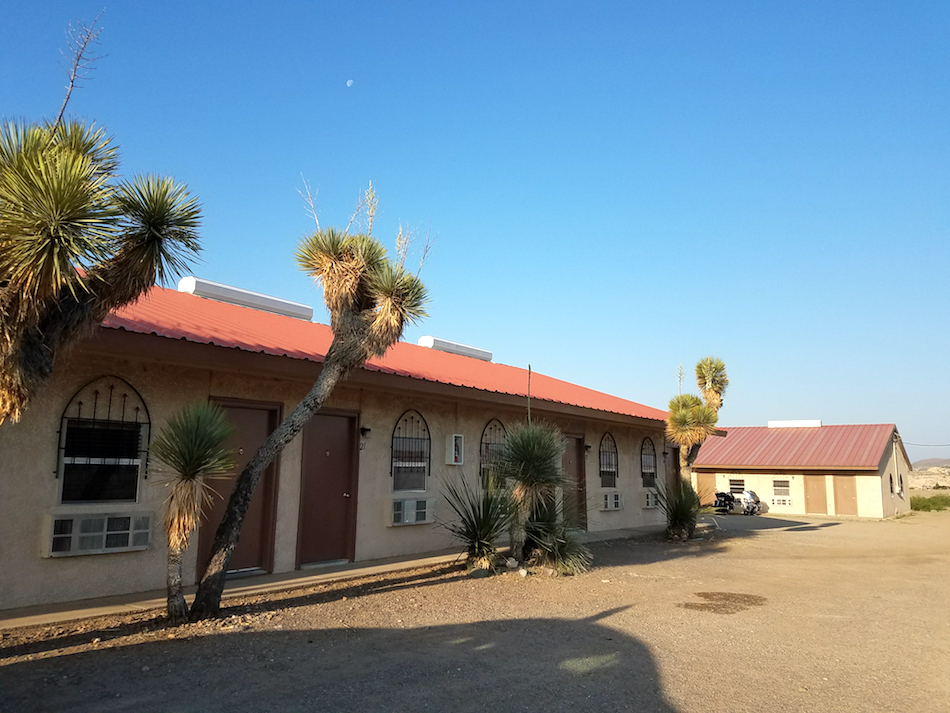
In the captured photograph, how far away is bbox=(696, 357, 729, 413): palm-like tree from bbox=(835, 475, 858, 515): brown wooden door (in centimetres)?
1518

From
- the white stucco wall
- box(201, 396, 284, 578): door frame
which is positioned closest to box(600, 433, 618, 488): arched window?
the white stucco wall

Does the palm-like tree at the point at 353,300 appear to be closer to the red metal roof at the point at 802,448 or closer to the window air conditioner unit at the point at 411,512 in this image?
the window air conditioner unit at the point at 411,512

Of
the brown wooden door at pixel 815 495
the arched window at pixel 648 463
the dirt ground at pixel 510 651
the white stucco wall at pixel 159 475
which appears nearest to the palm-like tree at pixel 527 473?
the dirt ground at pixel 510 651

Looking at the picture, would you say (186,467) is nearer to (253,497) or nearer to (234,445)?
(234,445)

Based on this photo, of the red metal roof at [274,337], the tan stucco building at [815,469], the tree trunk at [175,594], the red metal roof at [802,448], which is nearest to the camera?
the tree trunk at [175,594]

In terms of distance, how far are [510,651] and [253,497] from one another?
4.70 metres

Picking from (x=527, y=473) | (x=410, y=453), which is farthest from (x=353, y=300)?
(x=410, y=453)

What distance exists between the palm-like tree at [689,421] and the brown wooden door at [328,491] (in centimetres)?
910

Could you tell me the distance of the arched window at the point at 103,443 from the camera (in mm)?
7523

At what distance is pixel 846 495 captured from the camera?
1185 inches

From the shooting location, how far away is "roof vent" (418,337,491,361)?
1773cm

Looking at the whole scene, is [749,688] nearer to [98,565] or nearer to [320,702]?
[320,702]

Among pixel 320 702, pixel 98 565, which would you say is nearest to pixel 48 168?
pixel 320 702

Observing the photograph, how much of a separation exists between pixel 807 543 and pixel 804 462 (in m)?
15.5
